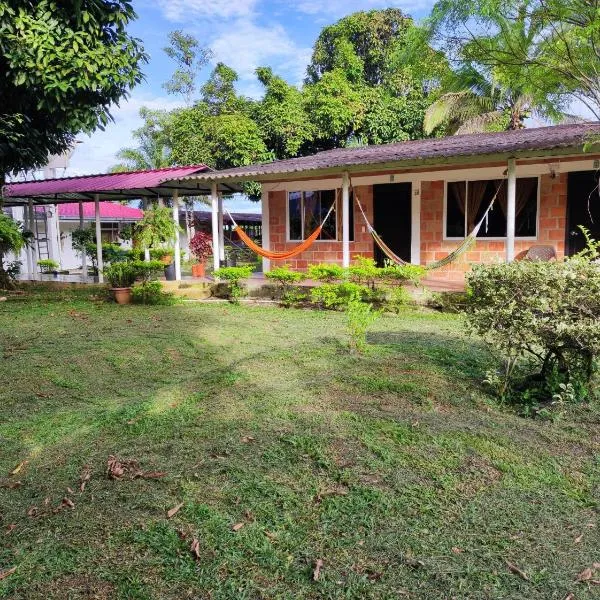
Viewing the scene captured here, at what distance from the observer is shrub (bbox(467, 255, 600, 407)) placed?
3.60 meters

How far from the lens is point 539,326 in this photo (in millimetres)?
3645

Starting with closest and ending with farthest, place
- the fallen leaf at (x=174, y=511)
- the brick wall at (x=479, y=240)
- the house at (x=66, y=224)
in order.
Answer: the fallen leaf at (x=174, y=511) → the brick wall at (x=479, y=240) → the house at (x=66, y=224)

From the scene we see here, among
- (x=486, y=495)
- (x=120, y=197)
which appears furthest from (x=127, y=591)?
(x=120, y=197)

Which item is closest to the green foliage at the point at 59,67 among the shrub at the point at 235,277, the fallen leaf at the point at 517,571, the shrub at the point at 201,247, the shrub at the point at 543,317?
the shrub at the point at 235,277

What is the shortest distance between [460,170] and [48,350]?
25.0 ft

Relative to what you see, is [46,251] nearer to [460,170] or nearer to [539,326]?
[460,170]

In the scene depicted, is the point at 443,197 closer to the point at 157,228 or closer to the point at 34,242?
the point at 157,228

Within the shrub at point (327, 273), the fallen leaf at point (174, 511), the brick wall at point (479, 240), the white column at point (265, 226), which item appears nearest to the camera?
the fallen leaf at point (174, 511)

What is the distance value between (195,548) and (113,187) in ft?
35.5

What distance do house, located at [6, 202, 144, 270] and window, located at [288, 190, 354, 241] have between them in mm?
8777

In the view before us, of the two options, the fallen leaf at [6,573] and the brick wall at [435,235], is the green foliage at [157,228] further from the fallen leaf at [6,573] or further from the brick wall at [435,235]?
the fallen leaf at [6,573]

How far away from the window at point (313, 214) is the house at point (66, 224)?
8777mm

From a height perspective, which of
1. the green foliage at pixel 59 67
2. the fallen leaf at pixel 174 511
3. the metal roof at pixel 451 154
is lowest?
the fallen leaf at pixel 174 511

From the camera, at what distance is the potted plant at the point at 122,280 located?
1003cm
